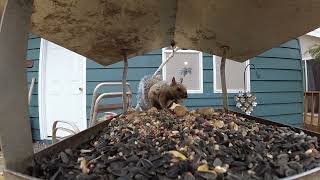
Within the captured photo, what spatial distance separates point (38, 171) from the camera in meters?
0.97

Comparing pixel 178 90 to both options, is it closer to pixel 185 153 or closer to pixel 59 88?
pixel 185 153

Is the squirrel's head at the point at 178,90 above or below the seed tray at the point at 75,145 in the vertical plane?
above

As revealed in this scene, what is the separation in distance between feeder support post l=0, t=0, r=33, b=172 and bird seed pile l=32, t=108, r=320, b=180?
6 centimetres

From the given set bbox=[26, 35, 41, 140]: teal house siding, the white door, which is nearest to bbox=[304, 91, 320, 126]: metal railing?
the white door

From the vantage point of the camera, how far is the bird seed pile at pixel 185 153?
2.97ft

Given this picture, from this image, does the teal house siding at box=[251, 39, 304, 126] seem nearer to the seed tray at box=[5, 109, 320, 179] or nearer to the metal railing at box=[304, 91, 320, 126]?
the metal railing at box=[304, 91, 320, 126]

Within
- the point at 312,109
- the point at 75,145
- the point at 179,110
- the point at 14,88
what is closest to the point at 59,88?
the point at 312,109

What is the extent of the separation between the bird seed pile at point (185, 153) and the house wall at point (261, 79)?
11.5 ft

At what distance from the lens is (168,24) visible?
1513 mm

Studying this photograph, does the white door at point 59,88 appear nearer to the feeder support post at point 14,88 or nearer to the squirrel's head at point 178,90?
the squirrel's head at point 178,90

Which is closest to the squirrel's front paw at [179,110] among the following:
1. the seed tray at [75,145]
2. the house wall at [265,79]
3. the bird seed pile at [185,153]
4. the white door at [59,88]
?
the bird seed pile at [185,153]

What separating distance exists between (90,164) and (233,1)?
2.09 ft

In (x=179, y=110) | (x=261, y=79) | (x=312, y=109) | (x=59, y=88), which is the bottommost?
(x=312, y=109)

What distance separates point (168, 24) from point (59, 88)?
415 centimetres
